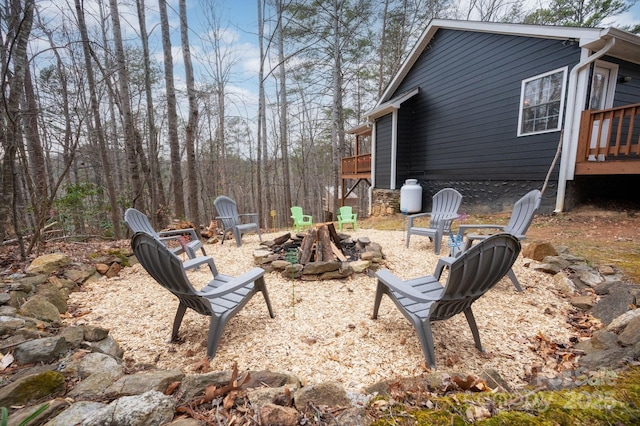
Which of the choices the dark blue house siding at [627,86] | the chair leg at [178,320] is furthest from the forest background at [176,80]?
the dark blue house siding at [627,86]

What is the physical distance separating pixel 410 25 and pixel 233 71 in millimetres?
7707

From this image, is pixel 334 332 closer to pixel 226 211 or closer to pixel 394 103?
pixel 226 211

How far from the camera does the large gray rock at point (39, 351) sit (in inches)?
54.3

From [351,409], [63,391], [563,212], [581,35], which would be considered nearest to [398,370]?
[351,409]

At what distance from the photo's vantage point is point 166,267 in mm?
1745

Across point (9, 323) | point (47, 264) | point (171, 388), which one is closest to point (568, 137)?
point (171, 388)

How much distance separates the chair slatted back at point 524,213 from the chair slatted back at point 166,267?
10.8 ft

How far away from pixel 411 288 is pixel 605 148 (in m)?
5.66

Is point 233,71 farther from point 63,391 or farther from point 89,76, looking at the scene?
point 63,391

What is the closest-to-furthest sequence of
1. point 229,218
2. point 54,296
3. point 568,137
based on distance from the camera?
point 54,296
point 229,218
point 568,137

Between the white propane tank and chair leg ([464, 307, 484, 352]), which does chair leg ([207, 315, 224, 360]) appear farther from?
the white propane tank

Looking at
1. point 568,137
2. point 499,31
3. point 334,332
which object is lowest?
point 334,332

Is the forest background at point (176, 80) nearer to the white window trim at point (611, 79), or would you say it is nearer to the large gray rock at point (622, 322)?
the large gray rock at point (622, 322)

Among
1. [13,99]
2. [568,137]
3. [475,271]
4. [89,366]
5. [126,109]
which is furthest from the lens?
[126,109]
